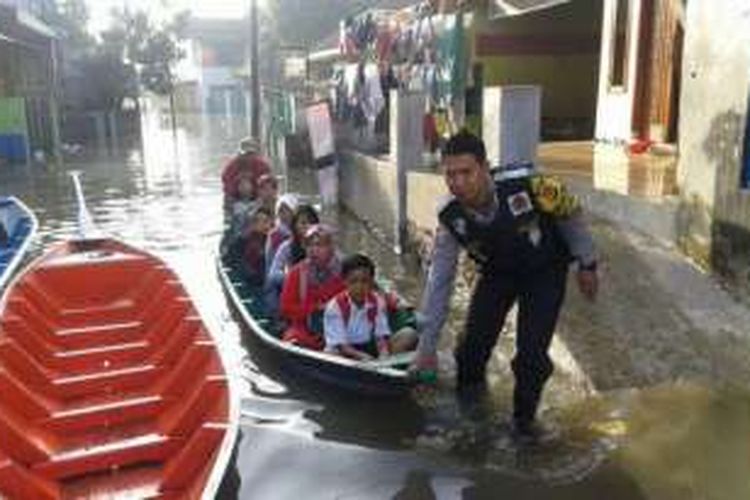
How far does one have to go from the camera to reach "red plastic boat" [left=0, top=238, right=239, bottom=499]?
477cm

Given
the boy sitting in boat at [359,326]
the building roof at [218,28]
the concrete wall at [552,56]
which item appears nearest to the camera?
the boy sitting in boat at [359,326]

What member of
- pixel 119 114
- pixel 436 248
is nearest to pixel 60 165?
pixel 119 114

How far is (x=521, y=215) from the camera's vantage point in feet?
17.4

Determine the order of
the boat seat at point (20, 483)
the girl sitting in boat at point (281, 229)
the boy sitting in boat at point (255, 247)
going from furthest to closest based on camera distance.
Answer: the boy sitting in boat at point (255, 247)
the girl sitting in boat at point (281, 229)
the boat seat at point (20, 483)

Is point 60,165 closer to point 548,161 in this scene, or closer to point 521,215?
point 548,161

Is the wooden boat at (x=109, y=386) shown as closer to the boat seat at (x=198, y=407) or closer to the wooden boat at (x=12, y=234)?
the boat seat at (x=198, y=407)

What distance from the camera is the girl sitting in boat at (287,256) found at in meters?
8.42

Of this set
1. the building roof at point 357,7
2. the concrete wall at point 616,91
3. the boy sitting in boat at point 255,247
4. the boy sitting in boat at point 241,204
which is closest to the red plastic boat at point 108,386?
the boy sitting in boat at point 255,247

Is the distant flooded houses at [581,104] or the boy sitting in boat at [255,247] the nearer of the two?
the distant flooded houses at [581,104]

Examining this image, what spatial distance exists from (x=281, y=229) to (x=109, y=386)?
3272 mm

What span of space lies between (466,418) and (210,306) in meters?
4.76

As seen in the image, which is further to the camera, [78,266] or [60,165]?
[60,165]

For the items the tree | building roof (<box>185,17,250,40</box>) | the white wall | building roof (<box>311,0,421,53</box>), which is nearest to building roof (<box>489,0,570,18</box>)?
the white wall

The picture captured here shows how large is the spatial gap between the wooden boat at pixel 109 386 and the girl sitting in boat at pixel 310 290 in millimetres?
849
